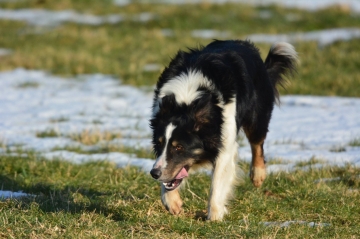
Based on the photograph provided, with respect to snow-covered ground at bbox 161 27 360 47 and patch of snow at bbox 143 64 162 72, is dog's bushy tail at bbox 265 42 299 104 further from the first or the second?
snow-covered ground at bbox 161 27 360 47

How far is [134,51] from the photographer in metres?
16.0

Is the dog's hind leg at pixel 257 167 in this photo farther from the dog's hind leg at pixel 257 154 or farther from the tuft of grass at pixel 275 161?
the tuft of grass at pixel 275 161

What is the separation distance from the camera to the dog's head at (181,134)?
13.8 ft

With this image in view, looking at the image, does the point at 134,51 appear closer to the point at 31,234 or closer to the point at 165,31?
the point at 165,31

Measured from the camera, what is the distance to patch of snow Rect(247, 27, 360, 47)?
52.3 feet

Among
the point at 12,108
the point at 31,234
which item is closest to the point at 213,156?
the point at 31,234

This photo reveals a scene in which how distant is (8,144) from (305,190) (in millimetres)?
4935

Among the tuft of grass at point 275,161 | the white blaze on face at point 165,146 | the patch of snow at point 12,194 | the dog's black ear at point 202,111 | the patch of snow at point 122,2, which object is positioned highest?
the patch of snow at point 122,2

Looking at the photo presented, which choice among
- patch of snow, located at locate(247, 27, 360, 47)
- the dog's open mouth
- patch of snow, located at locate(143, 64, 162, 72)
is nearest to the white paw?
the dog's open mouth

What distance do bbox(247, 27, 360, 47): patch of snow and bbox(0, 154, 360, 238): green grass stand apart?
1109cm

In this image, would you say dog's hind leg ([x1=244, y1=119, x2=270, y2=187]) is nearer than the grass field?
No

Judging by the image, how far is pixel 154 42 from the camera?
1702 centimetres

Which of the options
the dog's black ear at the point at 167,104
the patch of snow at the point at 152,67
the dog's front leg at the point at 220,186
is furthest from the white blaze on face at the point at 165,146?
the patch of snow at the point at 152,67

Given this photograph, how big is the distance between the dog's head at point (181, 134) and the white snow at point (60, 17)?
17269 mm
